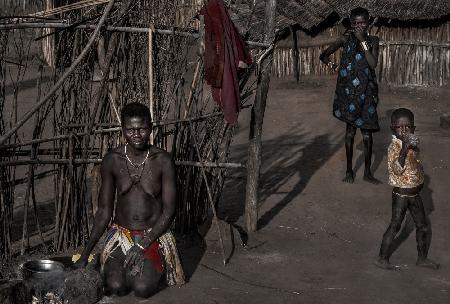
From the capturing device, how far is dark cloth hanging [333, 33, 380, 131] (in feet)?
27.0

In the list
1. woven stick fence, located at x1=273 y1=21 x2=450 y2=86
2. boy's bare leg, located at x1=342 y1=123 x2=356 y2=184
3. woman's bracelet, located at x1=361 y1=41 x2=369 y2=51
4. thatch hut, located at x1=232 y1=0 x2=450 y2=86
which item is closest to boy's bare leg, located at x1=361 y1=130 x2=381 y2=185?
boy's bare leg, located at x1=342 y1=123 x2=356 y2=184

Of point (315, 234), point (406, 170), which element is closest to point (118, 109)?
point (315, 234)

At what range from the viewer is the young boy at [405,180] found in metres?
5.91

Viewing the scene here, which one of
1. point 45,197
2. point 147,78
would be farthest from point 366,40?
point 45,197

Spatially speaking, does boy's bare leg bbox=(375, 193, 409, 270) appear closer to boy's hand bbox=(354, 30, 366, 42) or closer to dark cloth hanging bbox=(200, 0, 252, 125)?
dark cloth hanging bbox=(200, 0, 252, 125)

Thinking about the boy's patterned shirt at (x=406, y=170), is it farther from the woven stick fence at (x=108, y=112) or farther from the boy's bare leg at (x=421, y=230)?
the woven stick fence at (x=108, y=112)

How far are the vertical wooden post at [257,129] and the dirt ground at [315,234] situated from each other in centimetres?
17

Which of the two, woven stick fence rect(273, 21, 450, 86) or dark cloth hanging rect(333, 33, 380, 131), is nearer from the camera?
dark cloth hanging rect(333, 33, 380, 131)

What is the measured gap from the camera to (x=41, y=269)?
17.8 ft

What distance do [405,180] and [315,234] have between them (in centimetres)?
123

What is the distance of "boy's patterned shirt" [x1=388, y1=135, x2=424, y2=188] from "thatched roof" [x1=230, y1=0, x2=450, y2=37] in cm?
747

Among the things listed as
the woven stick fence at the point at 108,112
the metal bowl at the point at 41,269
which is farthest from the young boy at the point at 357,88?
the metal bowl at the point at 41,269

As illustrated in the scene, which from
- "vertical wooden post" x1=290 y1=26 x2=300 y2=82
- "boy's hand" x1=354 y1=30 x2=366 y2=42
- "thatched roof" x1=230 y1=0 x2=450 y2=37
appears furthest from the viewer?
"vertical wooden post" x1=290 y1=26 x2=300 y2=82

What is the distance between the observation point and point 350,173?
849 cm
